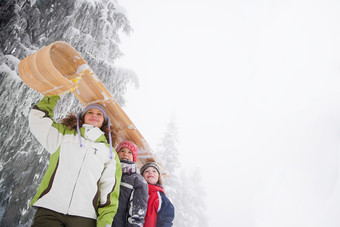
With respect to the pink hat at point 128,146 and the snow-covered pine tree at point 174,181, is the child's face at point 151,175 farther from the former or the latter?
the snow-covered pine tree at point 174,181

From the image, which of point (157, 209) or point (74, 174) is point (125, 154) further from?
point (74, 174)

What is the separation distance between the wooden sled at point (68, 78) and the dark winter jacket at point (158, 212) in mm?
1152

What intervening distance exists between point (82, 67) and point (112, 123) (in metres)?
1.45

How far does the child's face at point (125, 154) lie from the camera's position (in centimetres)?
433

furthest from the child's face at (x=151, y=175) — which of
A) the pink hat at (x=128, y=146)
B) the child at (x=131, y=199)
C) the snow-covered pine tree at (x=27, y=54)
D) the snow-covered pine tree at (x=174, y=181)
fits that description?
the snow-covered pine tree at (x=174, y=181)

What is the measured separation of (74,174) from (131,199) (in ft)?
3.74

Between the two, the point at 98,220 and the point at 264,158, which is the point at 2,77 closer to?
the point at 98,220

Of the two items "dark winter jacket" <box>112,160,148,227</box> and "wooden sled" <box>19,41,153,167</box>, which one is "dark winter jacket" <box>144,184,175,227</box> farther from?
"wooden sled" <box>19,41,153,167</box>

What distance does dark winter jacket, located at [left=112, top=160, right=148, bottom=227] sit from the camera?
3408mm

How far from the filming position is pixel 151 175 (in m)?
4.83

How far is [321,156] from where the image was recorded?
10.9 m

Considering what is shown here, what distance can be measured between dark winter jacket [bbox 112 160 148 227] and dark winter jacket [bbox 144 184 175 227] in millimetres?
698

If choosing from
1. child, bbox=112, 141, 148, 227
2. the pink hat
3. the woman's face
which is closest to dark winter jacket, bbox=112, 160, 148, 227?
child, bbox=112, 141, 148, 227

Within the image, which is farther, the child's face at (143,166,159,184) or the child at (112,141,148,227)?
the child's face at (143,166,159,184)
